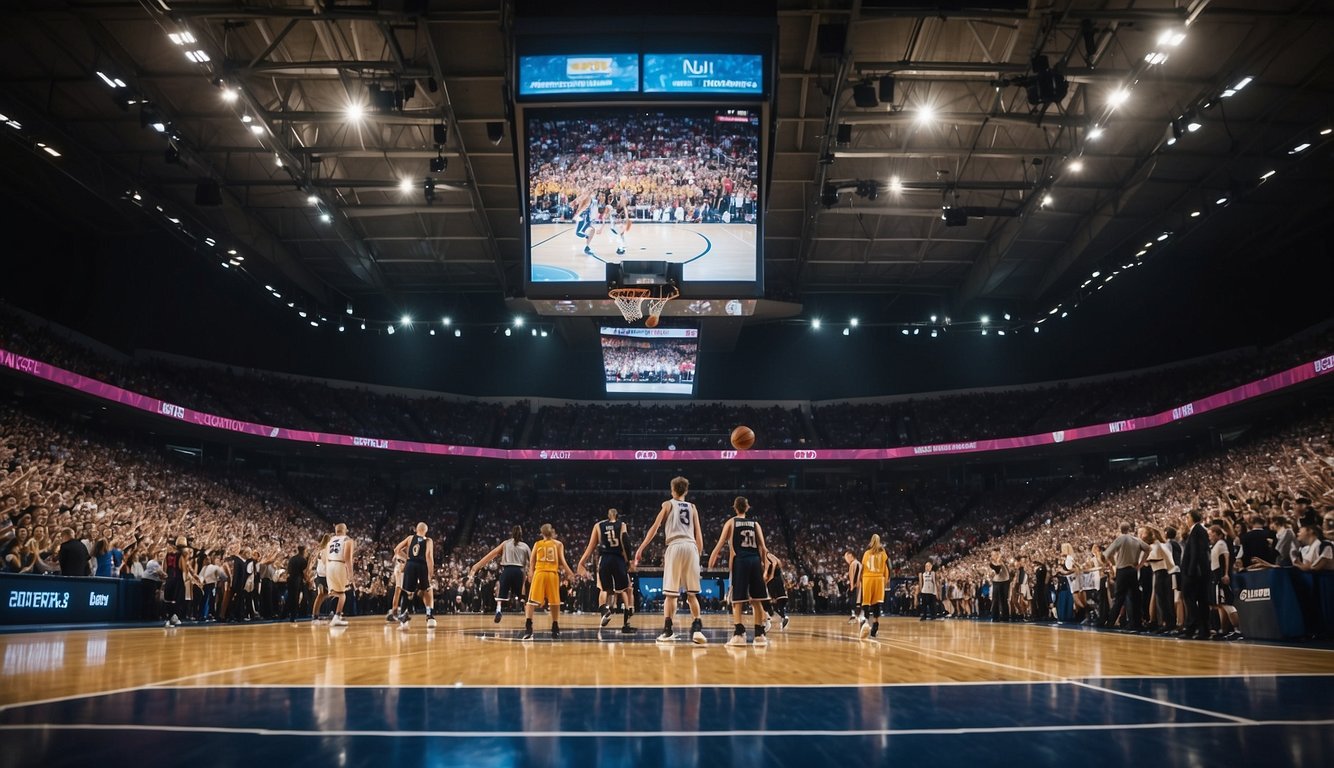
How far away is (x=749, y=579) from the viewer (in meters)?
9.99

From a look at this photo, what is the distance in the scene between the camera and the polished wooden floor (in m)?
6.09

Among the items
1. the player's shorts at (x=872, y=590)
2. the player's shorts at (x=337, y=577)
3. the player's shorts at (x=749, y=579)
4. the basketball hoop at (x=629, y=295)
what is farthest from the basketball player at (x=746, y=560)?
the player's shorts at (x=337, y=577)

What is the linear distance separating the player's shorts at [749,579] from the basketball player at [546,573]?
2603mm

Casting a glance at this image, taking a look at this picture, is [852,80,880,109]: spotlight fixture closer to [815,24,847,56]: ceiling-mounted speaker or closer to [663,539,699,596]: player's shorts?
[815,24,847,56]: ceiling-mounted speaker

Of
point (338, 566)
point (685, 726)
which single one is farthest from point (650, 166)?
point (685, 726)

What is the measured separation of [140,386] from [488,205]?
12.4m

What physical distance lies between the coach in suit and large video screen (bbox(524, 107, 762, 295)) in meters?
8.50

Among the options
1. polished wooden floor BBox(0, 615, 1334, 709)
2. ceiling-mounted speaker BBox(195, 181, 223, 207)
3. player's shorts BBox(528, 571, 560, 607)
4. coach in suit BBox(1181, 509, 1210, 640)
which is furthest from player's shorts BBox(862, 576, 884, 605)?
ceiling-mounted speaker BBox(195, 181, 223, 207)

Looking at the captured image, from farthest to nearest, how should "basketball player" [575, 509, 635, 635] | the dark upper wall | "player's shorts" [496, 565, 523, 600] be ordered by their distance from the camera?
the dark upper wall
"player's shorts" [496, 565, 523, 600]
"basketball player" [575, 509, 635, 635]

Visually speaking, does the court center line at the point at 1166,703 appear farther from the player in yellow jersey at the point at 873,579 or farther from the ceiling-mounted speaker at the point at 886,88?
the ceiling-mounted speaker at the point at 886,88

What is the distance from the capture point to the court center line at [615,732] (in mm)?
3812

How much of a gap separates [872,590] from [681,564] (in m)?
5.06

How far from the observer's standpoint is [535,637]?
1238 cm

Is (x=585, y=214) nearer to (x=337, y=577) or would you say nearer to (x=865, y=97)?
(x=865, y=97)
